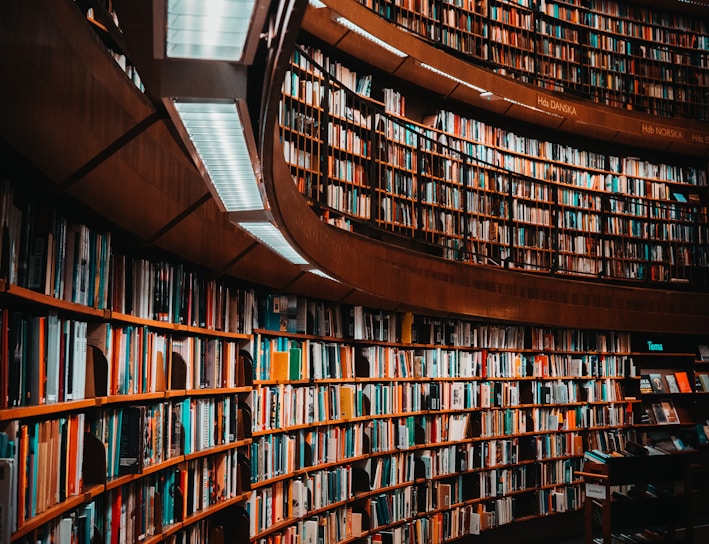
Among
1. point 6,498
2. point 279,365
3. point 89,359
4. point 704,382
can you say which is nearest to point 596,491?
point 279,365

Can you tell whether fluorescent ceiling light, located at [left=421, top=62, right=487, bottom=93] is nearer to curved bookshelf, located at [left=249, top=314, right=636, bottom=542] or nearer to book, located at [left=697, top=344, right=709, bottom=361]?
curved bookshelf, located at [left=249, top=314, right=636, bottom=542]

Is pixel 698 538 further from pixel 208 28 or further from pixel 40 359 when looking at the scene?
pixel 208 28

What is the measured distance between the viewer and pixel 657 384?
9203 mm

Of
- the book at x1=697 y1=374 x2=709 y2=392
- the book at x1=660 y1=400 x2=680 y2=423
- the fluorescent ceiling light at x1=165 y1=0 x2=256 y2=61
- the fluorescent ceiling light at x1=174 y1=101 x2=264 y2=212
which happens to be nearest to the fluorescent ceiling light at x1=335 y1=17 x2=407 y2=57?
the fluorescent ceiling light at x1=174 y1=101 x2=264 y2=212

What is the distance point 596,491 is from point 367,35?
13.9 feet

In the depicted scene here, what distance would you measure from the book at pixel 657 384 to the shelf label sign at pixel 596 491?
115 inches

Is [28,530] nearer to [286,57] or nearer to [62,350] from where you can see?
[62,350]

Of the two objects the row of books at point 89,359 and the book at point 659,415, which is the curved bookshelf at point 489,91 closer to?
the book at point 659,415

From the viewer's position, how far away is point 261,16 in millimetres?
1315

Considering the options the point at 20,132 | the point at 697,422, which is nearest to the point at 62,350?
the point at 20,132

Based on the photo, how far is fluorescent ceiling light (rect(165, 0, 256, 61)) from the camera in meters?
1.28

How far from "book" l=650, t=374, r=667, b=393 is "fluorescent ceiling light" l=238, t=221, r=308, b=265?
637 centimetres

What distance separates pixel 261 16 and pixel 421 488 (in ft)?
20.0

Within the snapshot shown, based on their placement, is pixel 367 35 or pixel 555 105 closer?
pixel 367 35
